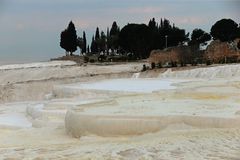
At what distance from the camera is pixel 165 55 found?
35906 mm

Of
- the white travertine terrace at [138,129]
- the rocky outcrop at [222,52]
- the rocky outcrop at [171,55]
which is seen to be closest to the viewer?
the white travertine terrace at [138,129]

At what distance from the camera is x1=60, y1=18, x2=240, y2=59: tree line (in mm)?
38719

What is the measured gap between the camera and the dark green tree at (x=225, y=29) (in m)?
38.2

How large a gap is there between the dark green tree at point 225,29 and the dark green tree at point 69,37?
1773 centimetres

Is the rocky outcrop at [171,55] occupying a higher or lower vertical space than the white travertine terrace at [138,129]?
higher

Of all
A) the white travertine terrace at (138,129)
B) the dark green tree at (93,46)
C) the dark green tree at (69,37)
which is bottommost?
the white travertine terrace at (138,129)

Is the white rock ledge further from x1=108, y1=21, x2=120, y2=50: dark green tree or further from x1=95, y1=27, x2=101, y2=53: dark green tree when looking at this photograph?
x1=95, y1=27, x2=101, y2=53: dark green tree

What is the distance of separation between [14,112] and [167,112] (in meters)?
6.92

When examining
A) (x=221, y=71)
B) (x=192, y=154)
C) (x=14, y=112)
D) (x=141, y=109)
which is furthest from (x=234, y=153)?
(x=221, y=71)

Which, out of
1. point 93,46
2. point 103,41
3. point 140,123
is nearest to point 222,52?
point 140,123

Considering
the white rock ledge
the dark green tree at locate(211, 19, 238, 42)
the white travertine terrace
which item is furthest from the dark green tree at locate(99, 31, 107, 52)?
the white rock ledge

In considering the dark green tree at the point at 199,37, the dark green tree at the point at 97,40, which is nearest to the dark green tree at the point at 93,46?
the dark green tree at the point at 97,40

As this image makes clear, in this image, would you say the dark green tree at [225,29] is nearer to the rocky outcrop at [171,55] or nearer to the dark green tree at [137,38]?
the rocky outcrop at [171,55]

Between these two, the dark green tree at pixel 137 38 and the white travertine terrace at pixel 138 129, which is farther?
the dark green tree at pixel 137 38
